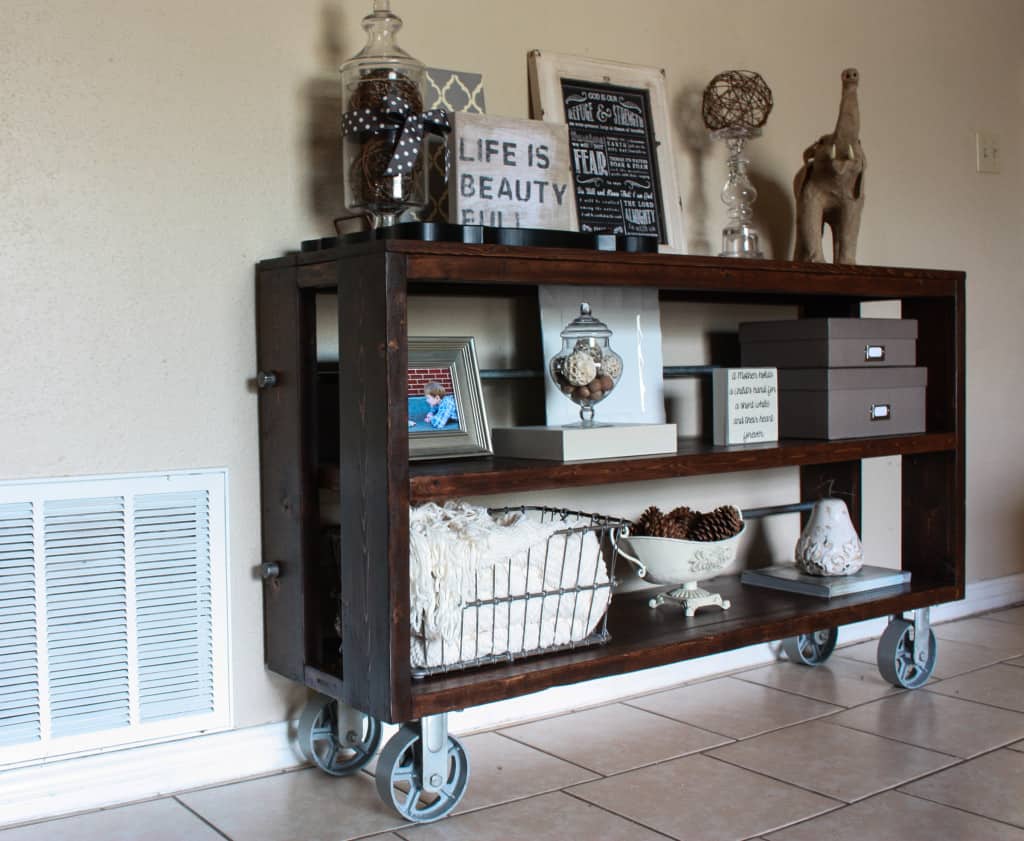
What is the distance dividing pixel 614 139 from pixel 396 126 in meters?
0.59

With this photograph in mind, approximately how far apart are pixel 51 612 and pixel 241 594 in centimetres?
29

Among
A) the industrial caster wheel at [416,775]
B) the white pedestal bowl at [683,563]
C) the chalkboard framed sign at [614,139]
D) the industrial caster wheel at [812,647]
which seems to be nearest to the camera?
the industrial caster wheel at [416,775]

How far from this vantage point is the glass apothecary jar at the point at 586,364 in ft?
6.14

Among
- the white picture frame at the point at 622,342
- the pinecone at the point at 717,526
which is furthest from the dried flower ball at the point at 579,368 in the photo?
the pinecone at the point at 717,526

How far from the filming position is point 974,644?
8.63 ft

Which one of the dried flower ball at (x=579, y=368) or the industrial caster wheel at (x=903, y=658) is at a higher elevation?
the dried flower ball at (x=579, y=368)

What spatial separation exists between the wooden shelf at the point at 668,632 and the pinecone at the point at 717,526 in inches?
5.3

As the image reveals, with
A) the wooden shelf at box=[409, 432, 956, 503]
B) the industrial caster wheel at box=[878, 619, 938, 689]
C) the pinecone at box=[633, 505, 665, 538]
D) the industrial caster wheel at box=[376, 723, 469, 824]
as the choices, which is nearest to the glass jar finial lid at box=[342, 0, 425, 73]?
the wooden shelf at box=[409, 432, 956, 503]

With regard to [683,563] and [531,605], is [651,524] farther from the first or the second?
[531,605]

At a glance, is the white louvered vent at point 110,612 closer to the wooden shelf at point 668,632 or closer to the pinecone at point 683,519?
the wooden shelf at point 668,632

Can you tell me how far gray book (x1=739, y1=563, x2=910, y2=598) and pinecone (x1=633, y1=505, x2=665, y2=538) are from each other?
34 centimetres

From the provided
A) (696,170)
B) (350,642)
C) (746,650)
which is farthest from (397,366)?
(746,650)

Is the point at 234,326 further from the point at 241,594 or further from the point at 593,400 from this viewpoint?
the point at 593,400

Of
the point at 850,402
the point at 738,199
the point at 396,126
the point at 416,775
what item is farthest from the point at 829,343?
the point at 416,775
